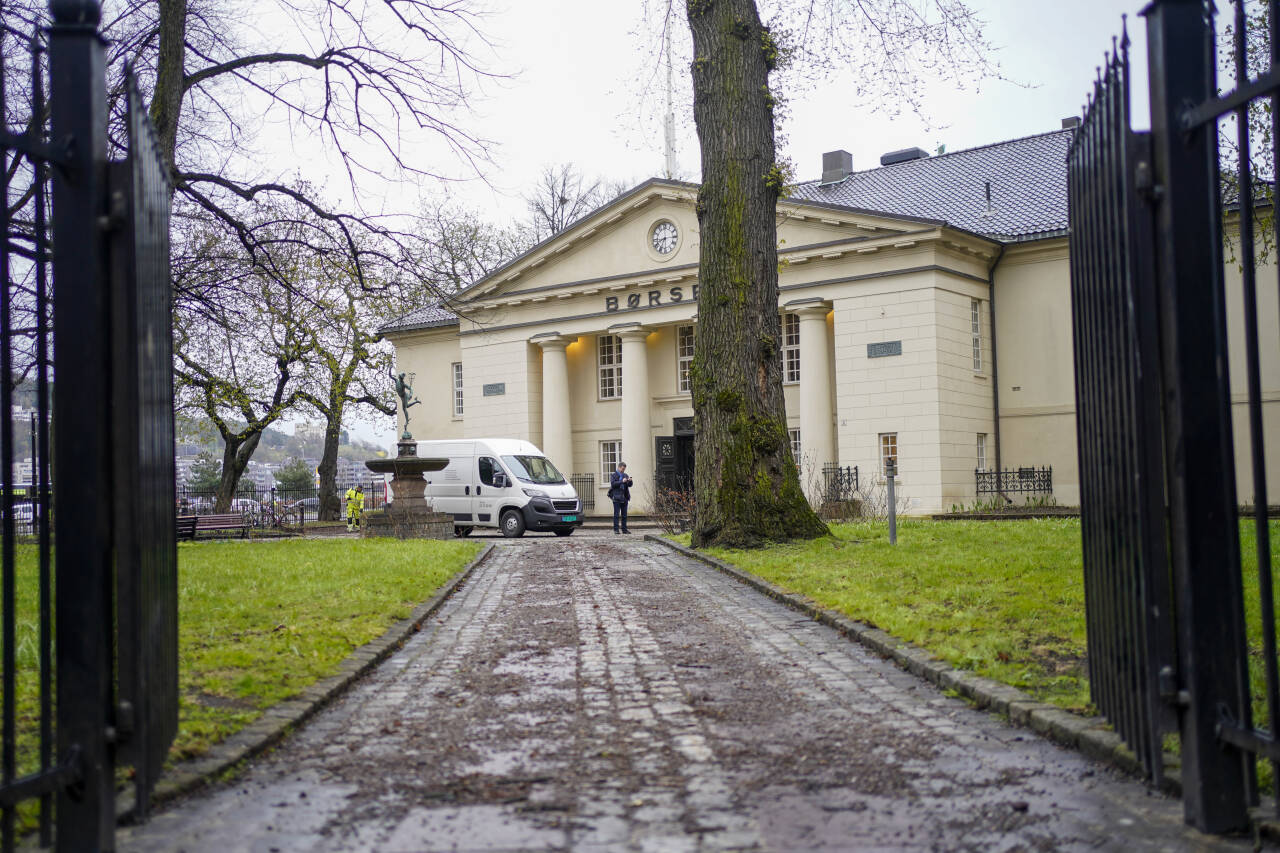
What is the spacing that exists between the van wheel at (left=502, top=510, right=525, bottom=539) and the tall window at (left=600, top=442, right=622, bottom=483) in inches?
497

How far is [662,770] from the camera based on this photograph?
179 inches

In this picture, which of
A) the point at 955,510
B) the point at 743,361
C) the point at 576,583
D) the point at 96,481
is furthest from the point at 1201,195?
the point at 955,510

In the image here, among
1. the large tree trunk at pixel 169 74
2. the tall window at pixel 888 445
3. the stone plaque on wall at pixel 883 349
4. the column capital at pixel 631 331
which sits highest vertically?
the large tree trunk at pixel 169 74

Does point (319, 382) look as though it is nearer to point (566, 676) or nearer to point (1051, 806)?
point (566, 676)

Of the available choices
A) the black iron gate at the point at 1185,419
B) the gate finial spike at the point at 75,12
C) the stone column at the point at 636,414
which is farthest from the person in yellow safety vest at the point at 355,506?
the black iron gate at the point at 1185,419

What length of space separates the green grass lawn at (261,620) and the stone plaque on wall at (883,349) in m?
17.7

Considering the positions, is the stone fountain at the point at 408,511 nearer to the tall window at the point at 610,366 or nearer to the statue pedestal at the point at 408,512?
the statue pedestal at the point at 408,512

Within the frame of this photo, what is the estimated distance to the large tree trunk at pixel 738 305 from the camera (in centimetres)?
1598

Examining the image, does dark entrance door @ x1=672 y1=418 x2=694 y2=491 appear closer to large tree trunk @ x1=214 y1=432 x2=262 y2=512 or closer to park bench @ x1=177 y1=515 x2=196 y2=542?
large tree trunk @ x1=214 y1=432 x2=262 y2=512

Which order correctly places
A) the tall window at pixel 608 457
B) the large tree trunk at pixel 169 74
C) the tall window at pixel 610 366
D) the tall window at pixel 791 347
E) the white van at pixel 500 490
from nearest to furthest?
the large tree trunk at pixel 169 74, the white van at pixel 500 490, the tall window at pixel 791 347, the tall window at pixel 608 457, the tall window at pixel 610 366

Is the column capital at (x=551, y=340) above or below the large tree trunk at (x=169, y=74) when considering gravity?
A: below

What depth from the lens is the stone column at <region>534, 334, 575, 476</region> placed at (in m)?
39.1

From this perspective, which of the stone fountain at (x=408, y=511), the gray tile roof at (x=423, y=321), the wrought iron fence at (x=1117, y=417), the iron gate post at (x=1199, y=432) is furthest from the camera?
the gray tile roof at (x=423, y=321)

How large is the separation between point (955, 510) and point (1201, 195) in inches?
1067
